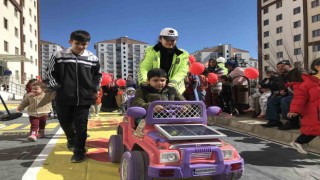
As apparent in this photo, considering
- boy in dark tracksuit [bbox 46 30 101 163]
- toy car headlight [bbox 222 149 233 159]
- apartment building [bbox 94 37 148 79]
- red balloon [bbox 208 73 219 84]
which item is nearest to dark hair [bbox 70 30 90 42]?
boy in dark tracksuit [bbox 46 30 101 163]

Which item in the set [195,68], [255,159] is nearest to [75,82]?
[255,159]

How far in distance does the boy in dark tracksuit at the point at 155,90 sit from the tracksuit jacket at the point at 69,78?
0.91m

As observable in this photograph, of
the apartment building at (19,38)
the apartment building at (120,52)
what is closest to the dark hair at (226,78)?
the apartment building at (19,38)

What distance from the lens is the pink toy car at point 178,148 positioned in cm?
286

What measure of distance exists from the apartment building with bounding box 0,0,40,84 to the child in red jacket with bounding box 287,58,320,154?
32.5 meters

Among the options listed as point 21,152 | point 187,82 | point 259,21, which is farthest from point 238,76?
point 259,21

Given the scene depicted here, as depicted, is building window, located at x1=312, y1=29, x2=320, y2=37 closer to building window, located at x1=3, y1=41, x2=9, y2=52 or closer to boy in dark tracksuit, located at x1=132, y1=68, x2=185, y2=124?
building window, located at x1=3, y1=41, x2=9, y2=52

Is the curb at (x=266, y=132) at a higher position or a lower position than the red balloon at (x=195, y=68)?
lower

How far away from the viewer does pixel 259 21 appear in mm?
68000

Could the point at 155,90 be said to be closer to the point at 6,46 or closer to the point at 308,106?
the point at 308,106

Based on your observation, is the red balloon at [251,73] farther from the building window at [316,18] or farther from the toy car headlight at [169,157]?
the building window at [316,18]

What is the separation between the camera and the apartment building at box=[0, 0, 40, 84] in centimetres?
3647

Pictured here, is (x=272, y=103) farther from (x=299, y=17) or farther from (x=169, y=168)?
(x=299, y=17)

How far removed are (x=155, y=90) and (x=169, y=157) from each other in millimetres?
1340
